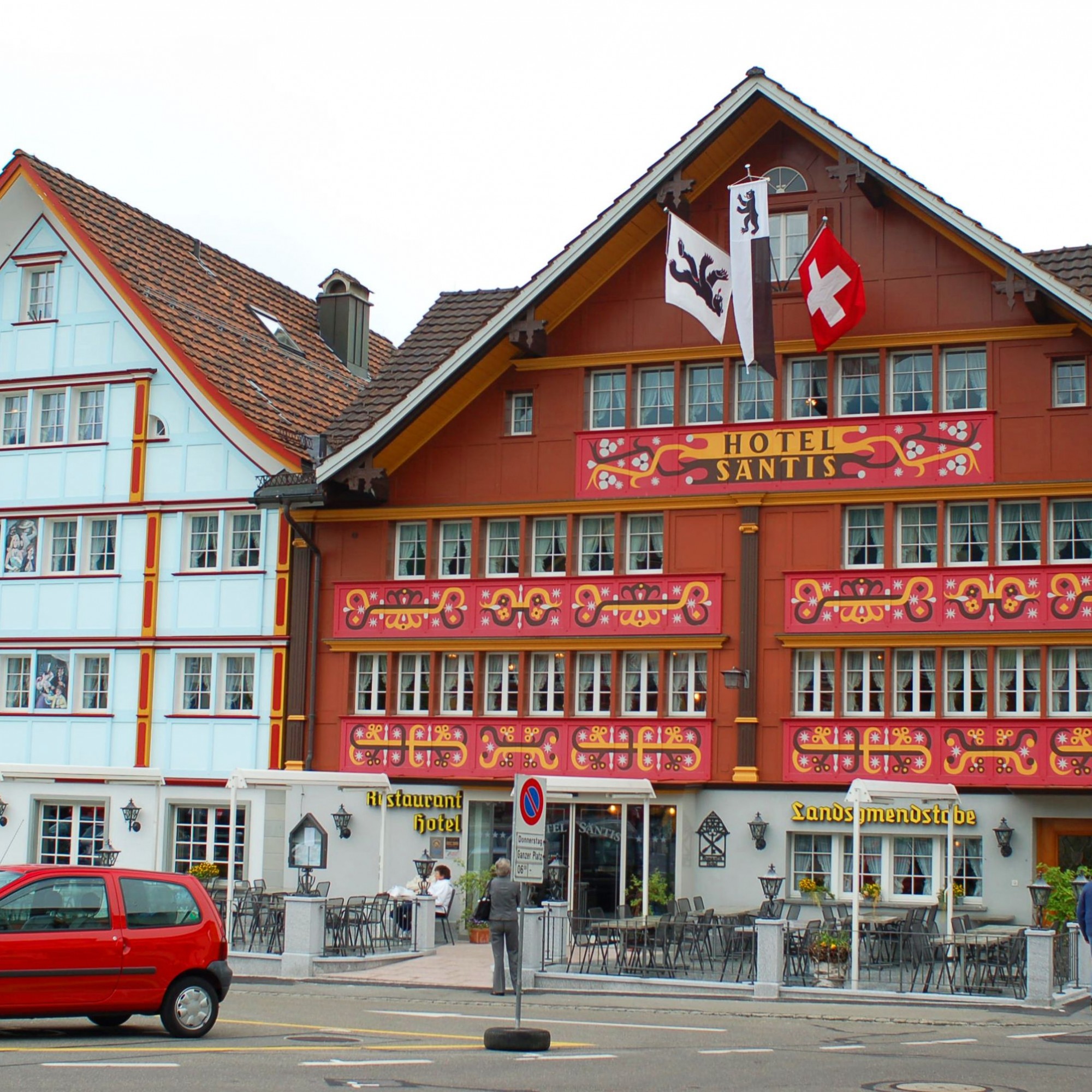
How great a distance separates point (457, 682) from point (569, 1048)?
1473 cm

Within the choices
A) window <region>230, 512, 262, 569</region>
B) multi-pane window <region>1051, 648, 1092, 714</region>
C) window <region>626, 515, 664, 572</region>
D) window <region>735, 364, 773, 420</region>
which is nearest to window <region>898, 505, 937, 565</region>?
multi-pane window <region>1051, 648, 1092, 714</region>

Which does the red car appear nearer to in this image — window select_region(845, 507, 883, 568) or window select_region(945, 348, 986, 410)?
window select_region(845, 507, 883, 568)

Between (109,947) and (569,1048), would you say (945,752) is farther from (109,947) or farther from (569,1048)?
(109,947)

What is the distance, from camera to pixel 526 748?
29516 mm

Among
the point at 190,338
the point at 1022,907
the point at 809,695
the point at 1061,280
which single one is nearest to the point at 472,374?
the point at 190,338

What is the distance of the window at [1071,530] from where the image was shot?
88.2 feet

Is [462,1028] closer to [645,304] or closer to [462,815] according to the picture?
[462,815]

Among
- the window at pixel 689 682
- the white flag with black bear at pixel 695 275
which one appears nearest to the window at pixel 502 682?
the window at pixel 689 682

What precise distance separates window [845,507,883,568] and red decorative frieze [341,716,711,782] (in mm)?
3469

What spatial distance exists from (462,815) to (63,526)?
9.28 m

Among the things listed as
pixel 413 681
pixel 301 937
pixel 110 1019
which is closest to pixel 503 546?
pixel 413 681

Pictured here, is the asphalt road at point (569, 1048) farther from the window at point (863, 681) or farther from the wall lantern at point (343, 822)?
the wall lantern at point (343, 822)

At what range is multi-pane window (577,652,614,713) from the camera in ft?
96.3

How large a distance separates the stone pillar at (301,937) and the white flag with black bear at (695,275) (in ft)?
34.6
